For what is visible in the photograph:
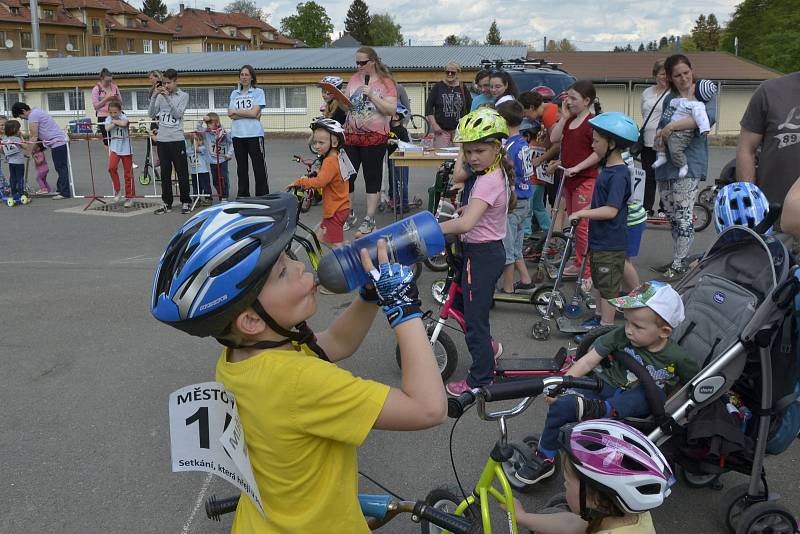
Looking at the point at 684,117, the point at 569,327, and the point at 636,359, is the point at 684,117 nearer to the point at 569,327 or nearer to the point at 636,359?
the point at 569,327

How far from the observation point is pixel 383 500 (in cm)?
266

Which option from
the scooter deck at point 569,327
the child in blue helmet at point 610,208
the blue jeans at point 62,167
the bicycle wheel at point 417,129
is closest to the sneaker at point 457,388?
the scooter deck at point 569,327

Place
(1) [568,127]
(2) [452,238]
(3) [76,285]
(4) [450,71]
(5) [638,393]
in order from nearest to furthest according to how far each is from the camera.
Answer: (5) [638,393]
(2) [452,238]
(1) [568,127]
(3) [76,285]
(4) [450,71]

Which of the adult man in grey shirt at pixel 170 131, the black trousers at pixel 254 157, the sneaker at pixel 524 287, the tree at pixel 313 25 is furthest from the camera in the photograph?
the tree at pixel 313 25

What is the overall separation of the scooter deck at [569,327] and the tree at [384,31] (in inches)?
3914

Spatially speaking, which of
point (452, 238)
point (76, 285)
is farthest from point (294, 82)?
point (452, 238)

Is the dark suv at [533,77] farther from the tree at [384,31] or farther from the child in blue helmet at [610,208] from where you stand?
the tree at [384,31]

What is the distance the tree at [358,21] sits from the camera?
91.3m

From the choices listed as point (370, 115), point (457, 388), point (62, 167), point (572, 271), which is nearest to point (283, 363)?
point (457, 388)

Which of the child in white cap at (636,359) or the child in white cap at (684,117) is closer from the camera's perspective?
the child in white cap at (636,359)

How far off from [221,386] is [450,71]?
9.81 m

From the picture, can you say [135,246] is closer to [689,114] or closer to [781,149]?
[689,114]

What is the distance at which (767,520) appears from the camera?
3.25m

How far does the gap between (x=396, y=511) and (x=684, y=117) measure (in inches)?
276
